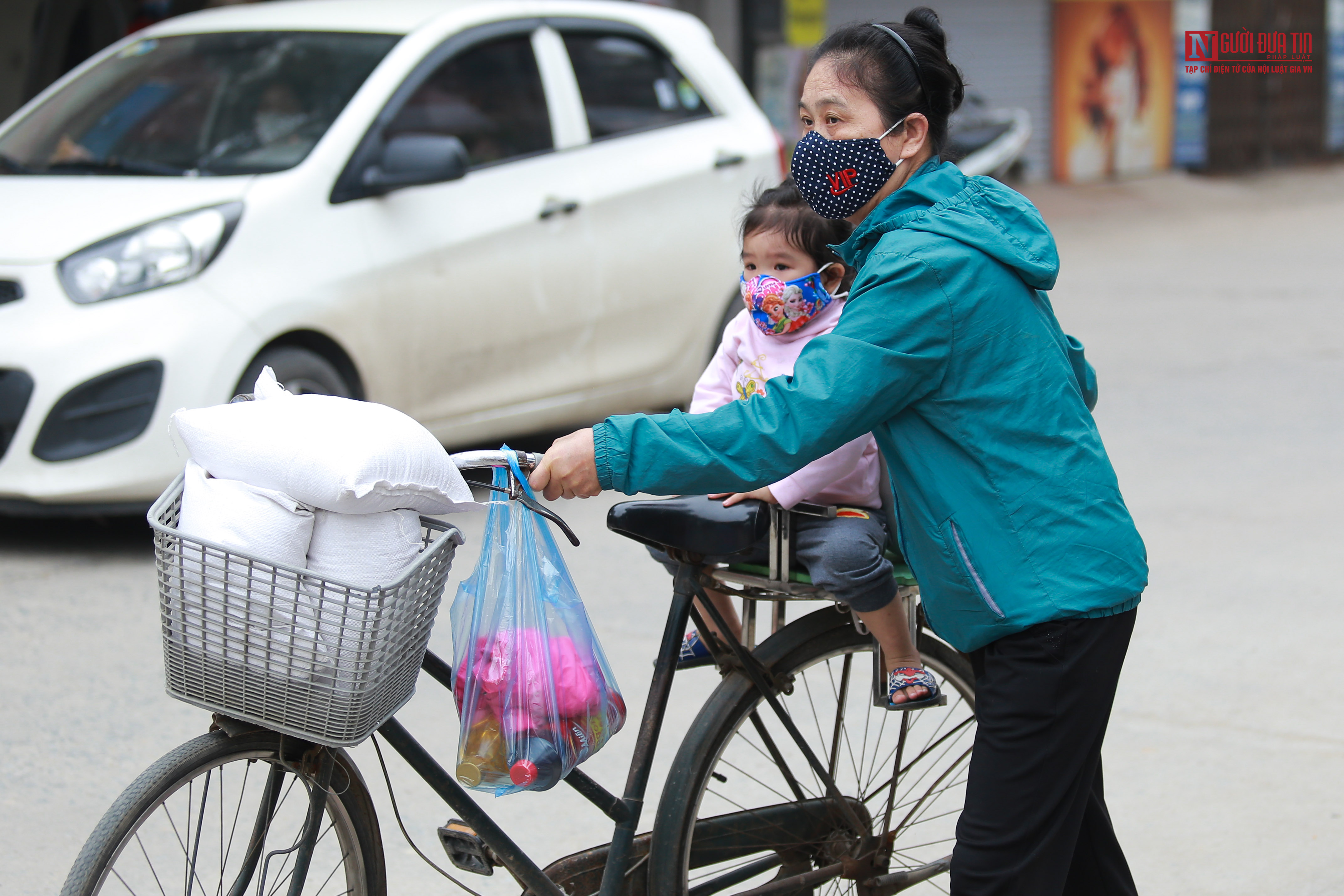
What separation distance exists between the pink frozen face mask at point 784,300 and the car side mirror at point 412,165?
2900 millimetres

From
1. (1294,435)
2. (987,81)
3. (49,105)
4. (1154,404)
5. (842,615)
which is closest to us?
(842,615)

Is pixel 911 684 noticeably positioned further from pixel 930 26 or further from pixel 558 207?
pixel 558 207

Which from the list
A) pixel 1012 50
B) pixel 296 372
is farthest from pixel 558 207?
pixel 1012 50

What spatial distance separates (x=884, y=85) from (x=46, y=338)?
3.43 meters

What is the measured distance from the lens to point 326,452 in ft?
6.28

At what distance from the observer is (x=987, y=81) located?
59.0 ft

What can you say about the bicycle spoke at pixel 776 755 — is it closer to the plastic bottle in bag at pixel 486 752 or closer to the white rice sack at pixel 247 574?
the plastic bottle in bag at pixel 486 752

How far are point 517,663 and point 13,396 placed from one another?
10.7 feet

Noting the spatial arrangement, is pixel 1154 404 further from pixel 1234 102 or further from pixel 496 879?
pixel 1234 102

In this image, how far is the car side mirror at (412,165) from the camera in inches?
209

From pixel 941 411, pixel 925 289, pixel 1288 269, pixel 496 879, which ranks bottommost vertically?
pixel 1288 269

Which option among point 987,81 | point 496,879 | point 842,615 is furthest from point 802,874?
point 987,81

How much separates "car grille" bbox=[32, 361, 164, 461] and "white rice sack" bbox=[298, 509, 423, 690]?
305 centimetres

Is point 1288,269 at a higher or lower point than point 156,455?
lower
